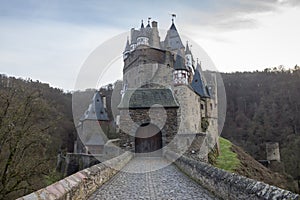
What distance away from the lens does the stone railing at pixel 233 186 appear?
3930 mm

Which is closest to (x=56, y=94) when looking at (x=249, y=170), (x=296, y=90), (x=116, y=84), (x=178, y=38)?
(x=116, y=84)

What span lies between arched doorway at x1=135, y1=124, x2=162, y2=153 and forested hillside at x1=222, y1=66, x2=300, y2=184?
20.9 meters

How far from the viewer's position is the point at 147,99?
18.9 meters

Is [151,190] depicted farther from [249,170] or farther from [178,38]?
[178,38]

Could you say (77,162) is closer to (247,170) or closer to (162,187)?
(247,170)

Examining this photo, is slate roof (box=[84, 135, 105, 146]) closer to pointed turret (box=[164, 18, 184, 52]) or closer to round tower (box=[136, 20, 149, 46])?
round tower (box=[136, 20, 149, 46])

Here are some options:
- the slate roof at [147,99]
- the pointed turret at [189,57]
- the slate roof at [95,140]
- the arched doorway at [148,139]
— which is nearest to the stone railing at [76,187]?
the arched doorway at [148,139]

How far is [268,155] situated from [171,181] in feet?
115

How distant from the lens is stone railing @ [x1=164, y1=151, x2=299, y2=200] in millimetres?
3930

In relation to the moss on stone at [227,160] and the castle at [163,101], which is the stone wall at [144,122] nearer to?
the castle at [163,101]

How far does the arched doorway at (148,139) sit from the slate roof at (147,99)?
4.50 ft

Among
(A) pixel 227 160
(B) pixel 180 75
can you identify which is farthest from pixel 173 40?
(A) pixel 227 160

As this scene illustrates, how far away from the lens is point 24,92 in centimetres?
1333

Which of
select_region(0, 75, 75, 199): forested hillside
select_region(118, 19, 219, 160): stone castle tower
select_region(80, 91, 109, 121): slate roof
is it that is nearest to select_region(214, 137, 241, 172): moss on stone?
select_region(118, 19, 219, 160): stone castle tower
